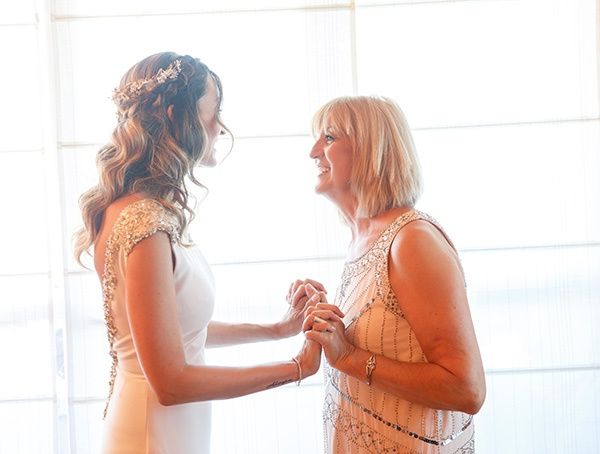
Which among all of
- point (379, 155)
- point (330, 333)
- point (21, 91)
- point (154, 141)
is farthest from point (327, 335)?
point (21, 91)

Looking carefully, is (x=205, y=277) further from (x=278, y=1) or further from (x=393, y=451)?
(x=278, y=1)

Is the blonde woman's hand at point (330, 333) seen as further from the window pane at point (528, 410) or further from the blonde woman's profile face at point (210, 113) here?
the window pane at point (528, 410)

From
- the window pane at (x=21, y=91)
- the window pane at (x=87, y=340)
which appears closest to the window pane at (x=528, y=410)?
the window pane at (x=87, y=340)

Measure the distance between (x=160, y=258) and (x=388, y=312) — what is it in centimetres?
54

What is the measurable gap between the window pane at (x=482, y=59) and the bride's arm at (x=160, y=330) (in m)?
1.32

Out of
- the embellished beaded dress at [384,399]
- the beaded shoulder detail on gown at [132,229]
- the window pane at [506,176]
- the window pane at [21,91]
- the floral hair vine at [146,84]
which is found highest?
the window pane at [21,91]

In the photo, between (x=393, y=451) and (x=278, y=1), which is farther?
(x=278, y=1)

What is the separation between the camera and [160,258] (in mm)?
1553

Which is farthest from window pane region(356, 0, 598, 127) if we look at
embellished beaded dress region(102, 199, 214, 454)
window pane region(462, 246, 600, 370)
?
embellished beaded dress region(102, 199, 214, 454)

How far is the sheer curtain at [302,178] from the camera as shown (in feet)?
8.49

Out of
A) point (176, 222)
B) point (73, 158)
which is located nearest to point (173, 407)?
point (176, 222)

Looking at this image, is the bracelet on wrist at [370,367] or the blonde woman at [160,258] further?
the bracelet on wrist at [370,367]

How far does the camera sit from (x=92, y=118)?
259 cm

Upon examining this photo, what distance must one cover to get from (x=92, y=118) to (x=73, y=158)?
156 mm
